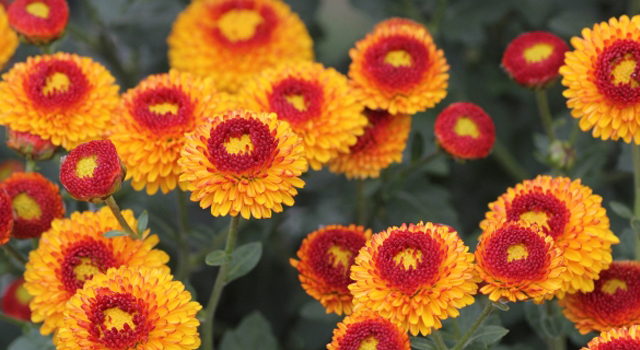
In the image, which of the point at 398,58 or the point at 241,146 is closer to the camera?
the point at 241,146

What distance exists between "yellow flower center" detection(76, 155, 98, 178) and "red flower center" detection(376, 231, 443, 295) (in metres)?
0.52

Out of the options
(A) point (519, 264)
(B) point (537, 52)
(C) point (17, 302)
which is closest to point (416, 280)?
(A) point (519, 264)

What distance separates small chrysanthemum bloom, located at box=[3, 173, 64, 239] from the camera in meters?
1.43

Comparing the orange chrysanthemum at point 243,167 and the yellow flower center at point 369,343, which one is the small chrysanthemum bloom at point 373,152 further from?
the yellow flower center at point 369,343

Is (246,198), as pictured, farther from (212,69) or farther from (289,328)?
(289,328)

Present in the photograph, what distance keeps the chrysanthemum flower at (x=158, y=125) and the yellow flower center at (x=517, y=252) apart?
639mm

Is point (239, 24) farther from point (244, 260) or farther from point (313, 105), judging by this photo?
point (244, 260)

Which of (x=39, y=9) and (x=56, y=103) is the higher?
(x=39, y=9)

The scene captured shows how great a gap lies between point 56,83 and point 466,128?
908mm

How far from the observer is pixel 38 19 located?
63.7 inches

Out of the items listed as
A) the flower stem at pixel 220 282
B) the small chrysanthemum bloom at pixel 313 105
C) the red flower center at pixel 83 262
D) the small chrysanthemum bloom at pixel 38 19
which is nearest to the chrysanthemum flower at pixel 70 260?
the red flower center at pixel 83 262

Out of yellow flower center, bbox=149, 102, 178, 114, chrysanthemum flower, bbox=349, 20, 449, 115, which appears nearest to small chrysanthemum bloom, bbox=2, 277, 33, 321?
yellow flower center, bbox=149, 102, 178, 114

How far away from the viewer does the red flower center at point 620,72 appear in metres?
1.29

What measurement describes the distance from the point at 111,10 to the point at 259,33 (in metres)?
0.49
